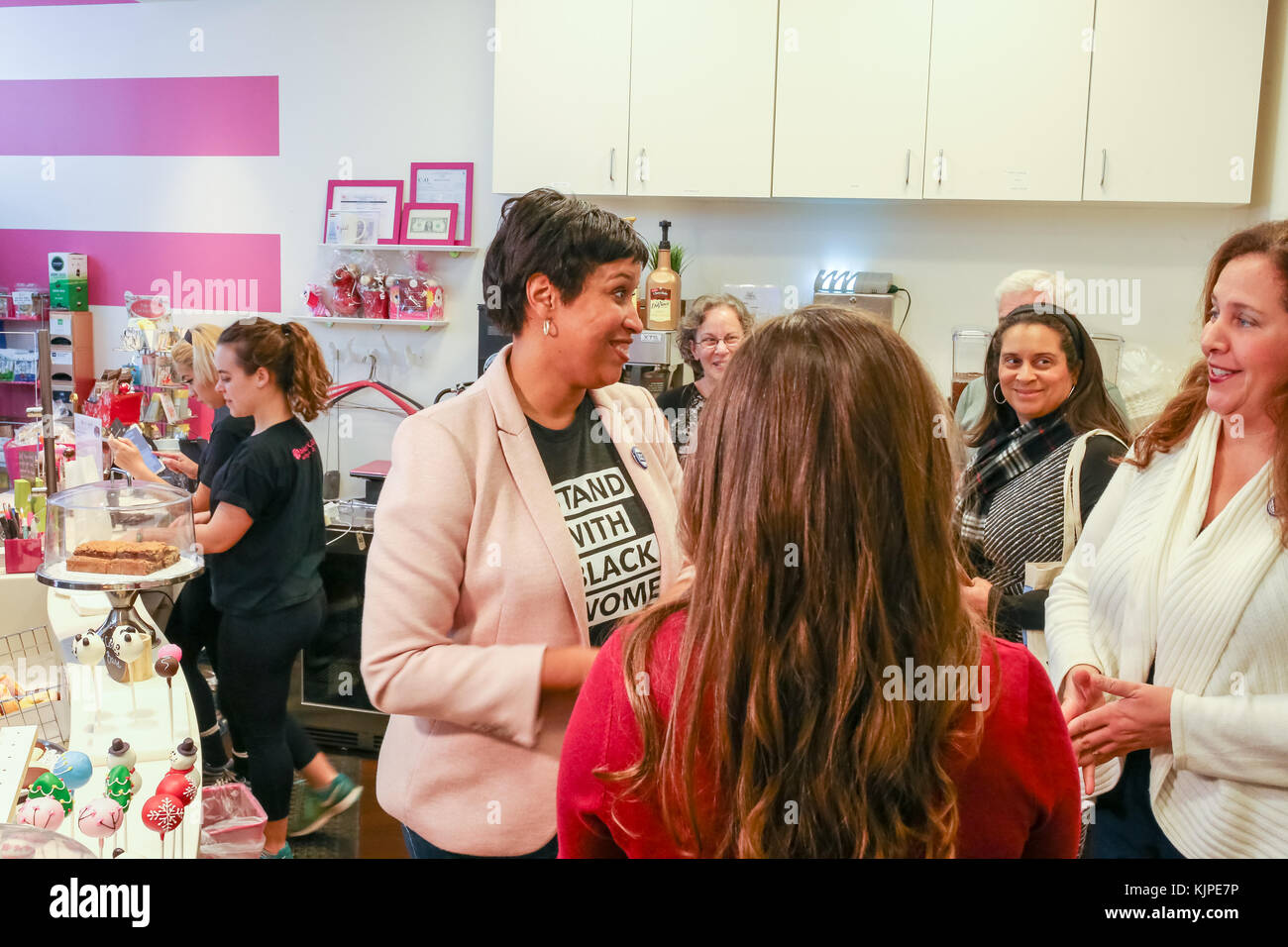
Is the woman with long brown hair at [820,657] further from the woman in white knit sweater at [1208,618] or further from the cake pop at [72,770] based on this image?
the cake pop at [72,770]

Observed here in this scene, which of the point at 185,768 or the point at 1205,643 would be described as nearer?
the point at 1205,643

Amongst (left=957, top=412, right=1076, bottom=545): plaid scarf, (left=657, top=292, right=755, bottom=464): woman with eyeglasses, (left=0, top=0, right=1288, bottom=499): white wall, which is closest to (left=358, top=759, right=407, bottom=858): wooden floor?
(left=657, top=292, right=755, bottom=464): woman with eyeglasses

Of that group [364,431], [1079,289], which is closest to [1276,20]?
[1079,289]

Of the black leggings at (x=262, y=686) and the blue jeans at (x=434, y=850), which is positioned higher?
the blue jeans at (x=434, y=850)

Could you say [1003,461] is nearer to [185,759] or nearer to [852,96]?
[185,759]

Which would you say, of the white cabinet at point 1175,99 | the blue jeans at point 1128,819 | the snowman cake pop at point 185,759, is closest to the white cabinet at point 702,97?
the white cabinet at point 1175,99

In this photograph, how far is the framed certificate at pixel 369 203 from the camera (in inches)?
177

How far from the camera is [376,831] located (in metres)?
3.03

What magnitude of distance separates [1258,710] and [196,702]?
118 inches

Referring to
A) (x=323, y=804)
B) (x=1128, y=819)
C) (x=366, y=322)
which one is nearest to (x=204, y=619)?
(x=323, y=804)

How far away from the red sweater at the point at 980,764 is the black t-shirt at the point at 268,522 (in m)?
2.07

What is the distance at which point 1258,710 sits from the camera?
1.31 metres

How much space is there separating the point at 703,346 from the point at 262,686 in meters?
1.58
